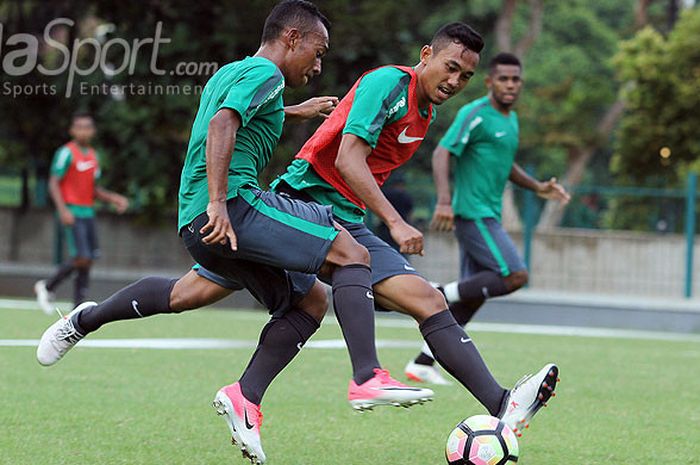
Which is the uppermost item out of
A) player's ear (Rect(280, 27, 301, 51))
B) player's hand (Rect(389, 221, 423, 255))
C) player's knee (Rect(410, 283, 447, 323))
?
player's ear (Rect(280, 27, 301, 51))

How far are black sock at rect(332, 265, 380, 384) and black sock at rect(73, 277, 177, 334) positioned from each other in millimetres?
1125

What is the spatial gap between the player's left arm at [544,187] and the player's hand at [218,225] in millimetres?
4359

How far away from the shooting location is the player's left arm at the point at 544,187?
8867mm

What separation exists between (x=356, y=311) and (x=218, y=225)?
661 millimetres

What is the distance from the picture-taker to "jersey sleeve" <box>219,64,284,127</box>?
4.92 meters

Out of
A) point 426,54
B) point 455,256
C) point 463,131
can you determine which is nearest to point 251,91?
point 426,54

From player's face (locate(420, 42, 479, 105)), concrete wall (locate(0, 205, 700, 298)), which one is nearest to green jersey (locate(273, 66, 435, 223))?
player's face (locate(420, 42, 479, 105))

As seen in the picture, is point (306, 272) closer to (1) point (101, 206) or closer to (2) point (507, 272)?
(2) point (507, 272)

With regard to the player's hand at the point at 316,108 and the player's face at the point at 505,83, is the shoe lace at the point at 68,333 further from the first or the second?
the player's face at the point at 505,83

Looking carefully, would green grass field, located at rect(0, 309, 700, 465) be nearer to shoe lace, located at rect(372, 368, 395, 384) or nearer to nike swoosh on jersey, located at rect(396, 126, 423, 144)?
shoe lace, located at rect(372, 368, 395, 384)

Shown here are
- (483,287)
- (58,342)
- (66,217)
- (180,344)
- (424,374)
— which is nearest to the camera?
(58,342)

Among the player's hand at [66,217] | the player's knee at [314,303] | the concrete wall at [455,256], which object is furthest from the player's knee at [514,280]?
the concrete wall at [455,256]

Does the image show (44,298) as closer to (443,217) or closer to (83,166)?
(83,166)

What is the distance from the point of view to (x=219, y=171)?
487 centimetres
